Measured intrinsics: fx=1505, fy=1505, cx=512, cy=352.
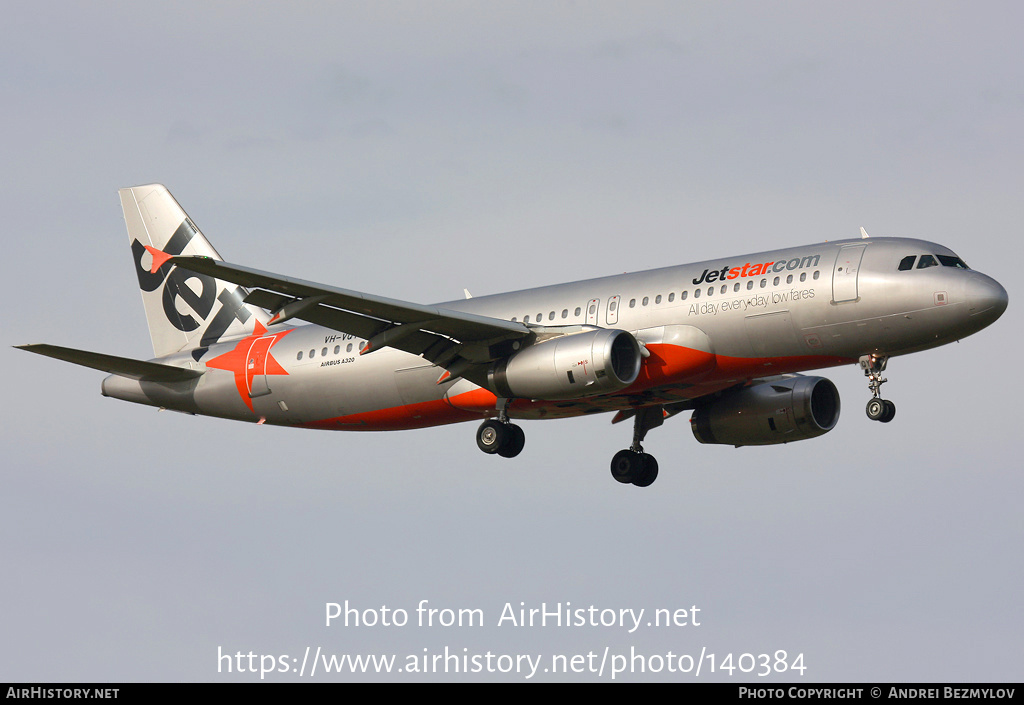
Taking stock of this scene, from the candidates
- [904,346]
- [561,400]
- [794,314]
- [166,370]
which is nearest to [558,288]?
[561,400]

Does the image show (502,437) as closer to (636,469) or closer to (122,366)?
(636,469)

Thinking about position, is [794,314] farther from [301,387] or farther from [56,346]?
[56,346]

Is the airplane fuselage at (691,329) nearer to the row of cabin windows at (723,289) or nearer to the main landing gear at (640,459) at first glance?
the row of cabin windows at (723,289)

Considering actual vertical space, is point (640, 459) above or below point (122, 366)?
below

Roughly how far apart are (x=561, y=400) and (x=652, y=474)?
7.78 m

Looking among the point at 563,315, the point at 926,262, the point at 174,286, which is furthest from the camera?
the point at 174,286

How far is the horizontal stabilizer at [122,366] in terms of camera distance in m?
43.0

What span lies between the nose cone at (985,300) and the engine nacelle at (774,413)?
27.8 feet

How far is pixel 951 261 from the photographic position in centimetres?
3928

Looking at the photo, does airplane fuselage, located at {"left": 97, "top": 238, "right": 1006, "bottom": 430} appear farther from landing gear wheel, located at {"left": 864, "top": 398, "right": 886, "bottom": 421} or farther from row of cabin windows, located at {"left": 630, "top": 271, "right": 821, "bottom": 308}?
landing gear wheel, located at {"left": 864, "top": 398, "right": 886, "bottom": 421}

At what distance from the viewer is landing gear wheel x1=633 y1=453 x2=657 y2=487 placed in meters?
48.2

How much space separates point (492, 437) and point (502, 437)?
12.0 inches

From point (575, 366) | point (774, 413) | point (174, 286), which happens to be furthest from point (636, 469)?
point (174, 286)

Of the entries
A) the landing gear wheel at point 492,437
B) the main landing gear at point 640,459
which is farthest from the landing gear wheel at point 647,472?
the landing gear wheel at point 492,437
